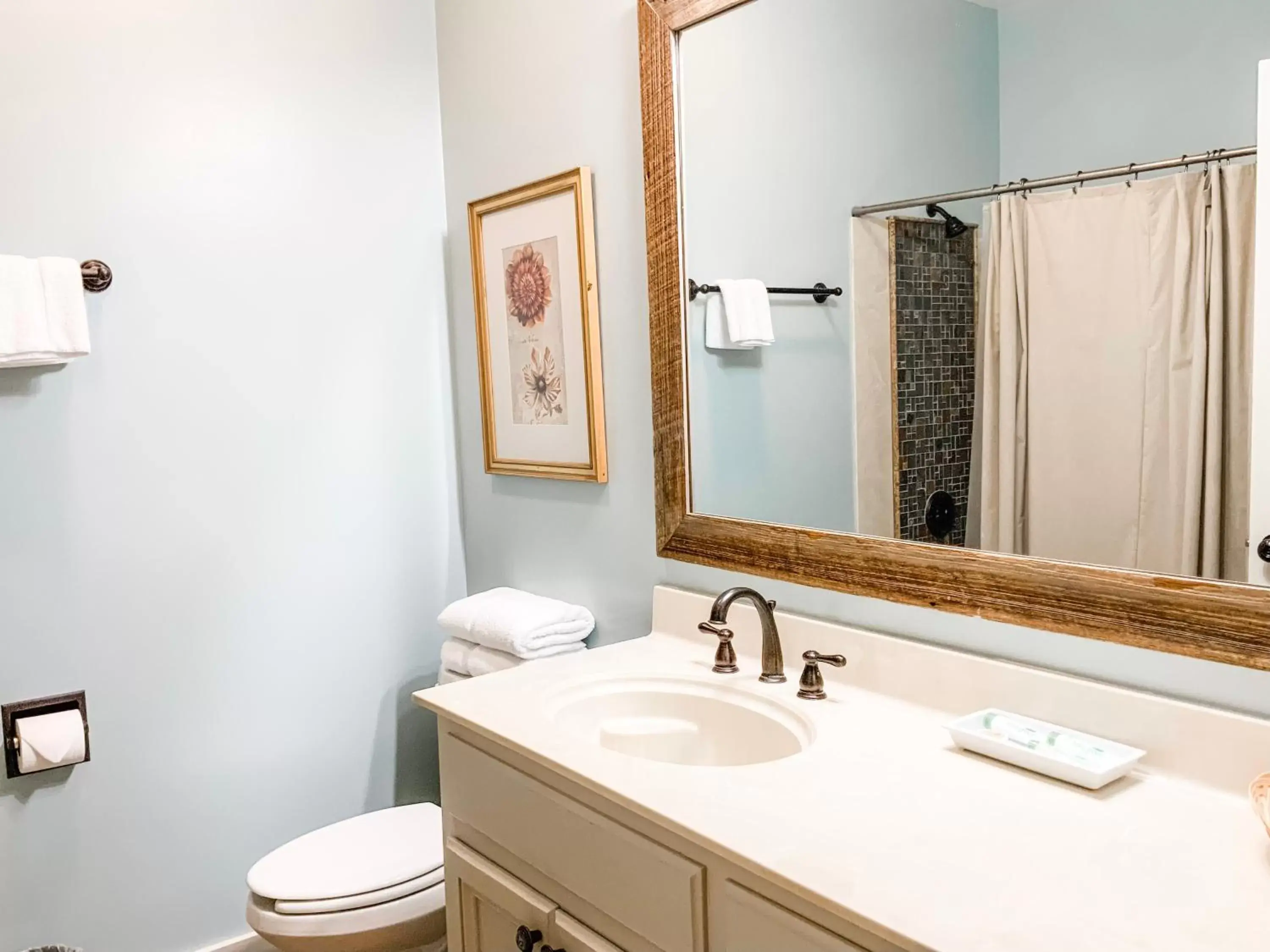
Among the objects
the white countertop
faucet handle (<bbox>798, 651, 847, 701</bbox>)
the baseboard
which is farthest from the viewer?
the baseboard

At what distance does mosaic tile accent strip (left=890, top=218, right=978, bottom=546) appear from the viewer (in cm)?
141

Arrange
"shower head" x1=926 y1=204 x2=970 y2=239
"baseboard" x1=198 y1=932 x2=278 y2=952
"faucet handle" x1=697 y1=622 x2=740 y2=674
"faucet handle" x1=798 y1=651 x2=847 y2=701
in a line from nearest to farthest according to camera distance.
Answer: "shower head" x1=926 y1=204 x2=970 y2=239
"faucet handle" x1=798 y1=651 x2=847 y2=701
"faucet handle" x1=697 y1=622 x2=740 y2=674
"baseboard" x1=198 y1=932 x2=278 y2=952

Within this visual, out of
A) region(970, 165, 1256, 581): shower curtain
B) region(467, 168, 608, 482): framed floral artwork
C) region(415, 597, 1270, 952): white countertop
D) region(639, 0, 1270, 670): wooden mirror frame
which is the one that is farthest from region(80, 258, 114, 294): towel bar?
region(970, 165, 1256, 581): shower curtain

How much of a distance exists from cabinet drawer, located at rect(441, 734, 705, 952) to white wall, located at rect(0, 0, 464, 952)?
0.79 metres

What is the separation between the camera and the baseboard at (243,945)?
7.20 feet

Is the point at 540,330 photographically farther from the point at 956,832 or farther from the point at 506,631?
the point at 956,832

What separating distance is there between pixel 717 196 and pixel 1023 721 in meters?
0.97

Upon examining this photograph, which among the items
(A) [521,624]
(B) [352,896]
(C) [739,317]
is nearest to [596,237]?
(C) [739,317]

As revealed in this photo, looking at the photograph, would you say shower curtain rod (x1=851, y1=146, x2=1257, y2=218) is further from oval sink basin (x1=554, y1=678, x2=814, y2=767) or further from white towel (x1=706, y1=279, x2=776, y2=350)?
oval sink basin (x1=554, y1=678, x2=814, y2=767)

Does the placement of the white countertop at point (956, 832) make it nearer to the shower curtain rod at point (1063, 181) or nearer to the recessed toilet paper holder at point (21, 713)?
the shower curtain rod at point (1063, 181)

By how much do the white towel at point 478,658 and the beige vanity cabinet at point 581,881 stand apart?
0.44 meters

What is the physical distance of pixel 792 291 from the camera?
1669mm

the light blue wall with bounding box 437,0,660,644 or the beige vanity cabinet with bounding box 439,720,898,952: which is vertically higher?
the light blue wall with bounding box 437,0,660,644

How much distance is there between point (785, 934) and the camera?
1.05m
